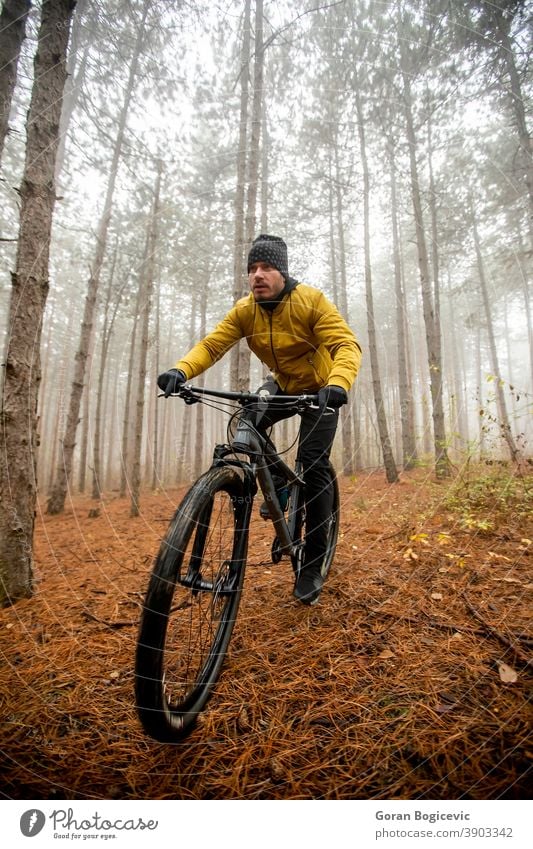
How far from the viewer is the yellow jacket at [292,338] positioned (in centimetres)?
214

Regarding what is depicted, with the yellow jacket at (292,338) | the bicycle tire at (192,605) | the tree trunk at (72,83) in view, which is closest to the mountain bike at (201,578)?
the bicycle tire at (192,605)

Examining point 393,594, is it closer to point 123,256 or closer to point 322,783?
point 322,783

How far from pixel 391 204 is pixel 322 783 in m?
4.49

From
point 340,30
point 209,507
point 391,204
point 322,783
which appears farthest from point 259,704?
point 340,30

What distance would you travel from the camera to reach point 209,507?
1.47 m

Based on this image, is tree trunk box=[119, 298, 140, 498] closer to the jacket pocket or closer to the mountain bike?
the mountain bike

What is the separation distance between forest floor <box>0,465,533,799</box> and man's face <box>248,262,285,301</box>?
2239 millimetres

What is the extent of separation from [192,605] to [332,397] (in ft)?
4.30

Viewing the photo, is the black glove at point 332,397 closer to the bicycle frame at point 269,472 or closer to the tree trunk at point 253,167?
the bicycle frame at point 269,472

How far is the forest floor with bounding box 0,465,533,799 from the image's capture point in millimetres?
1069

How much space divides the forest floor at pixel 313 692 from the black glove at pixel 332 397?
1.37 metres

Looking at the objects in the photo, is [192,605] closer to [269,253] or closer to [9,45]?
[269,253]
